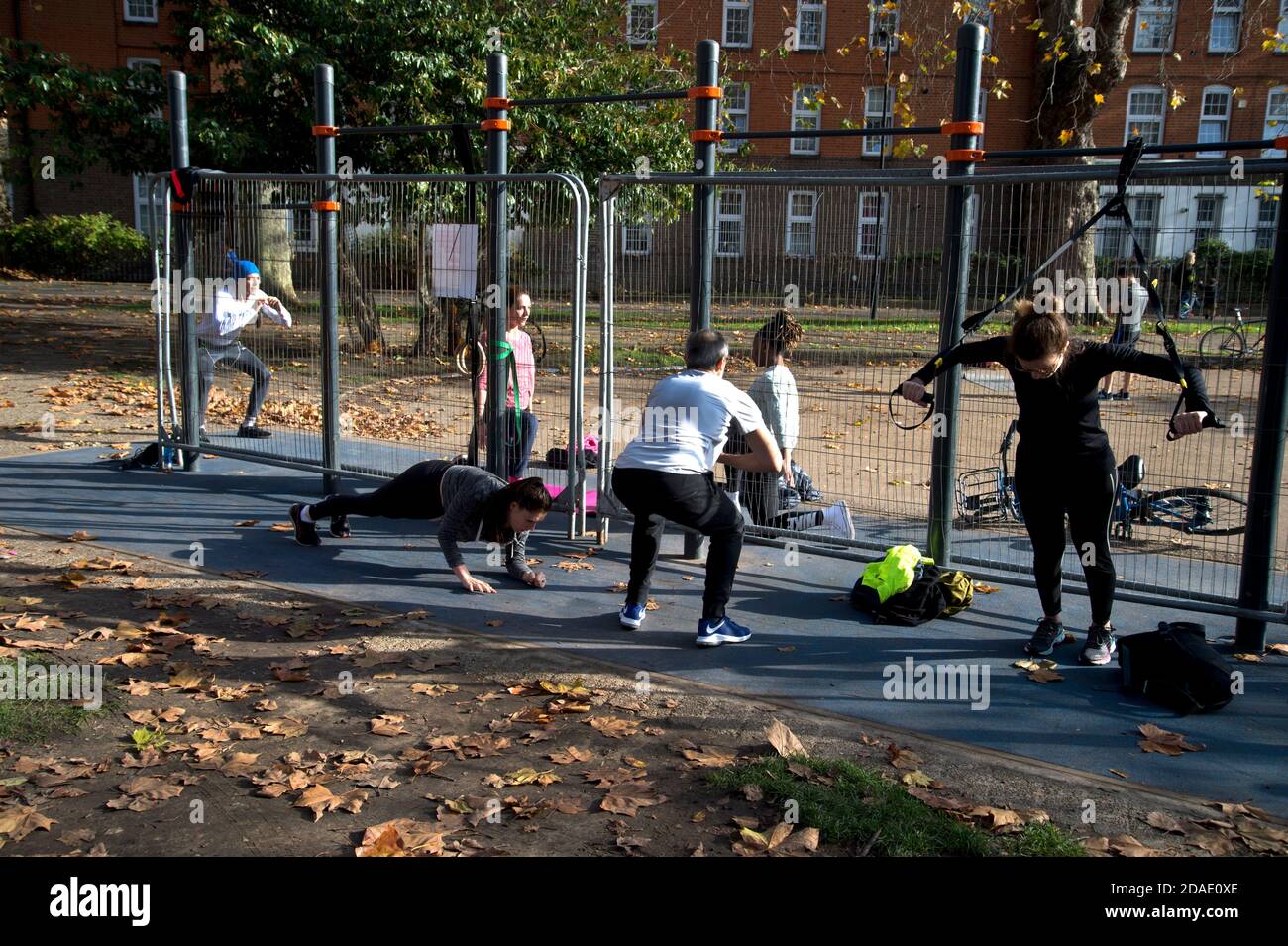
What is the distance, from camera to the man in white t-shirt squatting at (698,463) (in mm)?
5945

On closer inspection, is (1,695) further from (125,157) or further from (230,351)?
(125,157)

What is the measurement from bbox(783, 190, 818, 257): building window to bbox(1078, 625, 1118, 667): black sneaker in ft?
9.17

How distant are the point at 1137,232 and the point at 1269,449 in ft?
4.45

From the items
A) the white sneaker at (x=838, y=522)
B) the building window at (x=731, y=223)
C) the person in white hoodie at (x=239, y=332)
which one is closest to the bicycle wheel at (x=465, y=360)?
the building window at (x=731, y=223)

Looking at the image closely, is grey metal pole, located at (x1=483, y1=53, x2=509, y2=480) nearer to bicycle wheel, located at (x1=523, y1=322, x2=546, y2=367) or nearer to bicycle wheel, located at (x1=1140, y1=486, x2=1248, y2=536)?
bicycle wheel, located at (x1=523, y1=322, x2=546, y2=367)

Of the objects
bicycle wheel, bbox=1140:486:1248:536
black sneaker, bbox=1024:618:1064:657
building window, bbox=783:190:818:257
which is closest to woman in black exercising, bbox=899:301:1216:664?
black sneaker, bbox=1024:618:1064:657

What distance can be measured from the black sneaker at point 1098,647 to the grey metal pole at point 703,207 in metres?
3.05

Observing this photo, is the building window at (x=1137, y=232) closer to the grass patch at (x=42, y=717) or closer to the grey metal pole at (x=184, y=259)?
the grass patch at (x=42, y=717)

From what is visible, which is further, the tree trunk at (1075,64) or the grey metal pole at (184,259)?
the tree trunk at (1075,64)

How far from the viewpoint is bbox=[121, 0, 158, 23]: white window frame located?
126 ft

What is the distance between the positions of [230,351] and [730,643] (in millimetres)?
6100

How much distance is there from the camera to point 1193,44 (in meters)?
31.1

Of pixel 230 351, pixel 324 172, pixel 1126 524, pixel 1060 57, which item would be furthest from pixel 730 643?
pixel 1060 57

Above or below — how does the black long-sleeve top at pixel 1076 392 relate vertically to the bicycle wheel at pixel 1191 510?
above
